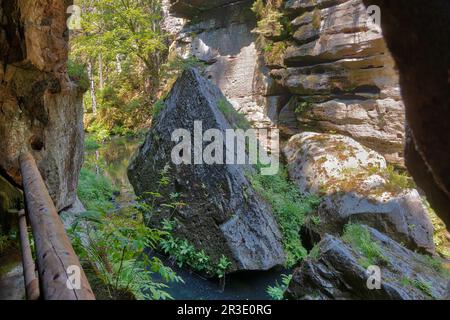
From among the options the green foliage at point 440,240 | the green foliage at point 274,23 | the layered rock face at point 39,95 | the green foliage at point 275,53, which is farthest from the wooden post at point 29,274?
the green foliage at point 274,23

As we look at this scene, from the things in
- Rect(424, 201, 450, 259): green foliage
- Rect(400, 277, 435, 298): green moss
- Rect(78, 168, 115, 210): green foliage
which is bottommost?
Rect(424, 201, 450, 259): green foliage

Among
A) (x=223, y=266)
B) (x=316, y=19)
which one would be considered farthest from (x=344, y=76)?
(x=223, y=266)

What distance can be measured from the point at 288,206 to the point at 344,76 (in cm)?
509

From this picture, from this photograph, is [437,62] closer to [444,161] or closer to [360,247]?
[444,161]

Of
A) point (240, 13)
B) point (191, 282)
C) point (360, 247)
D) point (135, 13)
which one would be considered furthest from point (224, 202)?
point (135, 13)

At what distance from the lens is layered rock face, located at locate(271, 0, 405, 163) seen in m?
10.1

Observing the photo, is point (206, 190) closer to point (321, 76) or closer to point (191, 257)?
point (191, 257)

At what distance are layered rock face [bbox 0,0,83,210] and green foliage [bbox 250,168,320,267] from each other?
453 cm

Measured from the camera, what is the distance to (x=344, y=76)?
10688 mm

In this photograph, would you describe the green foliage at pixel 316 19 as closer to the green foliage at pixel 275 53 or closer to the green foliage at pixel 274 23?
the green foliage at pixel 274 23

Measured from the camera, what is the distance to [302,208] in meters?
8.66

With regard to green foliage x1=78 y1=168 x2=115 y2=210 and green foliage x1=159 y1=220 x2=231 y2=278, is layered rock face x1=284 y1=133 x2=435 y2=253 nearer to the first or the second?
green foliage x1=159 y1=220 x2=231 y2=278

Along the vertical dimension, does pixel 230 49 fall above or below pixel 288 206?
above
